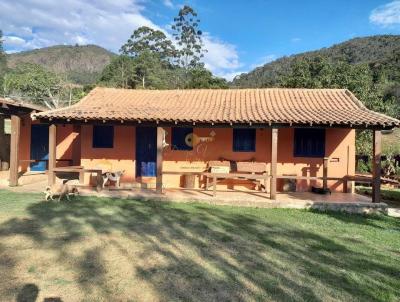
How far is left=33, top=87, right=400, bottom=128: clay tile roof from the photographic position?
10.1 metres

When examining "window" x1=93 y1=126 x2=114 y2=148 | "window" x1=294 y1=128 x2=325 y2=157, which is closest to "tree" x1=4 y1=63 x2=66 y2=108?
"window" x1=93 y1=126 x2=114 y2=148

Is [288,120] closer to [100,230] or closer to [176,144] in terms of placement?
[176,144]

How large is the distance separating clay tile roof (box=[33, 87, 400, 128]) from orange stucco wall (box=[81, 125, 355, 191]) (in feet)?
2.77

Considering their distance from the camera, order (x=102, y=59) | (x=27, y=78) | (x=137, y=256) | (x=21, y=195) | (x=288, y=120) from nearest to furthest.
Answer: (x=137, y=256)
(x=288, y=120)
(x=21, y=195)
(x=27, y=78)
(x=102, y=59)

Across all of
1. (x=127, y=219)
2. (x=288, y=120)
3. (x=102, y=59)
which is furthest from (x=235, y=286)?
(x=102, y=59)

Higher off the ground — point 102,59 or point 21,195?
point 102,59

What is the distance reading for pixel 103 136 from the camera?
41.6 feet

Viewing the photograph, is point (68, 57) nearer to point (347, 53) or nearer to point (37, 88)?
point (347, 53)

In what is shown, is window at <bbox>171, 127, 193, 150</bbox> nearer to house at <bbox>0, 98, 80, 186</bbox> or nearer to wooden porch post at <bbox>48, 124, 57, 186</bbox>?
wooden porch post at <bbox>48, 124, 57, 186</bbox>

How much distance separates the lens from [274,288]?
459 cm

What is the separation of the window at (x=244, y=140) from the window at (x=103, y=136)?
14.0 ft

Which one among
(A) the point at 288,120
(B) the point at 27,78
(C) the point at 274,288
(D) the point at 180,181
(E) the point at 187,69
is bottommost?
(C) the point at 274,288

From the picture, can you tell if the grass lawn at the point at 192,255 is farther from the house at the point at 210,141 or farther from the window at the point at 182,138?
the window at the point at 182,138

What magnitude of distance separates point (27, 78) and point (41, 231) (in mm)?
39228
